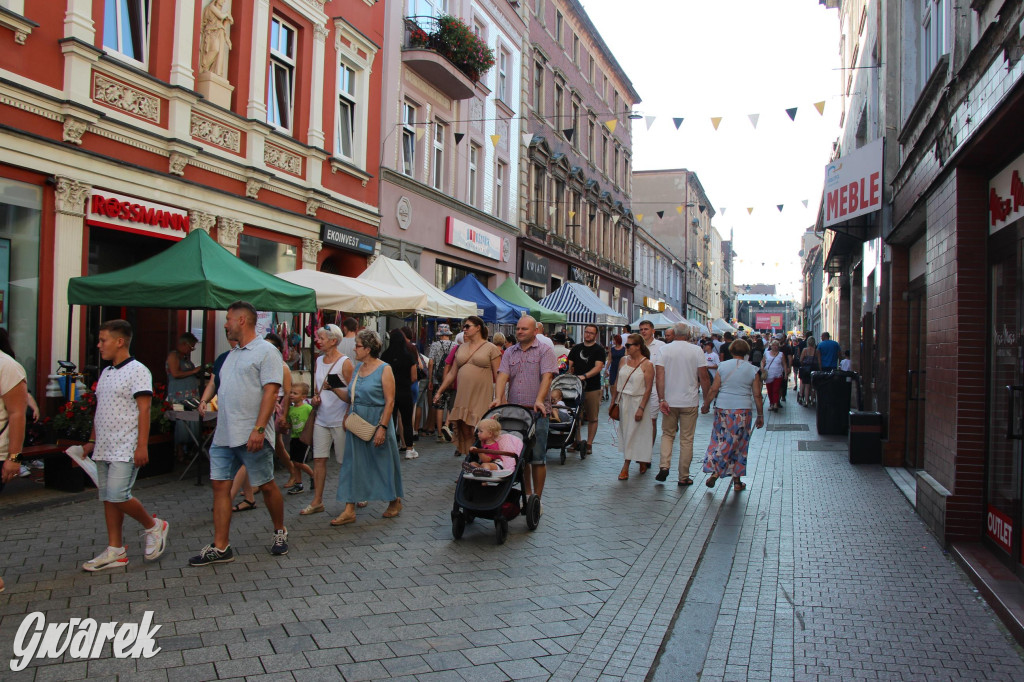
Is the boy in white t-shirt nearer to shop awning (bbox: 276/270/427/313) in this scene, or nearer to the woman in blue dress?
the woman in blue dress

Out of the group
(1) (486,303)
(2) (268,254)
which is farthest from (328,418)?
(1) (486,303)

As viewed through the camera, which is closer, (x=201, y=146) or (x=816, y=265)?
(x=201, y=146)

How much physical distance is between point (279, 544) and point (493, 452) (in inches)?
69.6

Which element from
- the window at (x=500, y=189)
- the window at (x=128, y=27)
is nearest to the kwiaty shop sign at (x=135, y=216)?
the window at (x=128, y=27)

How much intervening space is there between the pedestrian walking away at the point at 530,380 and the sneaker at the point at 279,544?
219cm

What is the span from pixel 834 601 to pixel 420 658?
2.72 m

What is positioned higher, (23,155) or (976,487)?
(23,155)

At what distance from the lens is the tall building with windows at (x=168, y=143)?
912cm

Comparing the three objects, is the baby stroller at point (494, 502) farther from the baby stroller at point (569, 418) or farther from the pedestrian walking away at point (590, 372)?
the pedestrian walking away at point (590, 372)

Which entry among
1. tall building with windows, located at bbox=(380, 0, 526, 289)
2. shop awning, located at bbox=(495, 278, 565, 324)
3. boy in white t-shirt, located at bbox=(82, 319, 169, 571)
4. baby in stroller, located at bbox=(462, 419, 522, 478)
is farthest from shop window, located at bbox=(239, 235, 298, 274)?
baby in stroller, located at bbox=(462, 419, 522, 478)

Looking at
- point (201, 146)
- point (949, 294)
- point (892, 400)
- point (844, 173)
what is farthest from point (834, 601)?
point (201, 146)

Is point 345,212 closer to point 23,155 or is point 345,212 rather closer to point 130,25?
point 130,25

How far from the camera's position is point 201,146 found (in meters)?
11.6

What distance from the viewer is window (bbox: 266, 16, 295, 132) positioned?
13.6 meters
